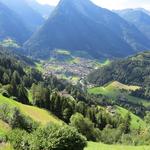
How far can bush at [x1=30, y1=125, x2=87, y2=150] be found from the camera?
35875mm

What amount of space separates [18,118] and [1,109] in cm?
1211

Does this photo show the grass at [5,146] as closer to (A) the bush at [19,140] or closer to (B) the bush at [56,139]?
(A) the bush at [19,140]

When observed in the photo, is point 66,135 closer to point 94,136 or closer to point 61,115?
point 94,136

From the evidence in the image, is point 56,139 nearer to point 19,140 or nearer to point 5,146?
point 19,140

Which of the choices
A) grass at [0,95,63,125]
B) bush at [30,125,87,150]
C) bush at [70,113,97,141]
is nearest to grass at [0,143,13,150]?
bush at [30,125,87,150]

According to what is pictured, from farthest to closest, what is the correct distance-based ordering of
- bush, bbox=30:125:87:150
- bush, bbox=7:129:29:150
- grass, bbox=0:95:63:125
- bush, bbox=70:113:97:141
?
grass, bbox=0:95:63:125 → bush, bbox=70:113:97:141 → bush, bbox=7:129:29:150 → bush, bbox=30:125:87:150

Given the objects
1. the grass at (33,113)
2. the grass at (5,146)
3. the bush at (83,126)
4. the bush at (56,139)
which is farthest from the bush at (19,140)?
the grass at (33,113)

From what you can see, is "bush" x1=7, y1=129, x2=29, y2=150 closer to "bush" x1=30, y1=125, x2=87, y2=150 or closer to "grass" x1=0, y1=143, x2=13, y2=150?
"grass" x1=0, y1=143, x2=13, y2=150

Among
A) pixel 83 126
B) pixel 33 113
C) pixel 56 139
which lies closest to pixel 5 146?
pixel 56 139

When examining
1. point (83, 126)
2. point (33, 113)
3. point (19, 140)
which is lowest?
point (33, 113)

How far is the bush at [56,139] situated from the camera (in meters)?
35.9

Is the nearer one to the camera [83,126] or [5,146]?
[5,146]

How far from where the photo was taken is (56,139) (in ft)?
118

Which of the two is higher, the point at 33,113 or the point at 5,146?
the point at 5,146
